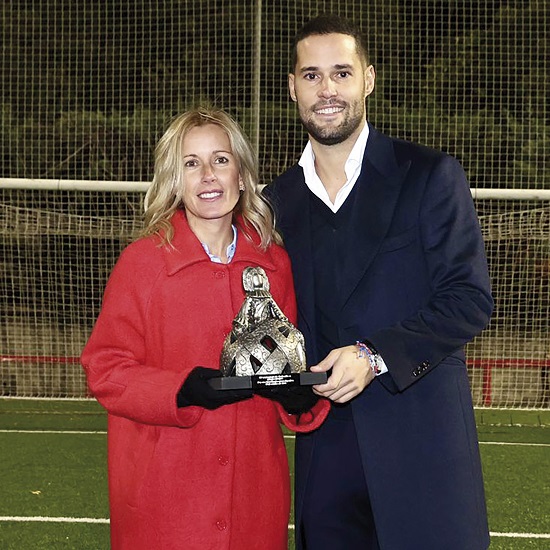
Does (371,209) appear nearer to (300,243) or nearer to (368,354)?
(300,243)

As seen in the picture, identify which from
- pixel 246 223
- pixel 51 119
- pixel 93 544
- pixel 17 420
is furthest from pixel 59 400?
pixel 51 119

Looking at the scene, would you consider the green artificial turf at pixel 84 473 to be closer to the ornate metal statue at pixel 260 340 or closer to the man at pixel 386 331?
the man at pixel 386 331

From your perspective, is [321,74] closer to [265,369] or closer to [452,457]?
[265,369]

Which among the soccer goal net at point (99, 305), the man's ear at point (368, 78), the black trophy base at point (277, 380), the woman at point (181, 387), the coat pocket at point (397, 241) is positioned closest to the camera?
the black trophy base at point (277, 380)

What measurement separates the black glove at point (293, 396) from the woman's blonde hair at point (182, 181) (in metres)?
0.37

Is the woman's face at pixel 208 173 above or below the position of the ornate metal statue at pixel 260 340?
above

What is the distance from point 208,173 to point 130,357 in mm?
421

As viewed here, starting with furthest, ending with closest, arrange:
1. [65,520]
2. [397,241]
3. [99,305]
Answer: [99,305], [65,520], [397,241]

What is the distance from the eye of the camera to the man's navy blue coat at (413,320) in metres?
2.29

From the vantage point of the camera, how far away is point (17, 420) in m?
6.71

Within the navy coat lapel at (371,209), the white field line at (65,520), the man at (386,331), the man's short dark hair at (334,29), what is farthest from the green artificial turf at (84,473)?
the man's short dark hair at (334,29)

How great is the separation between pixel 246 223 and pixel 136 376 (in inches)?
17.7

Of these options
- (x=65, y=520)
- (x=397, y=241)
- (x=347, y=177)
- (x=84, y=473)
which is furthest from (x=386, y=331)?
(x=84, y=473)

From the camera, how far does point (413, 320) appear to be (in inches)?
88.9
